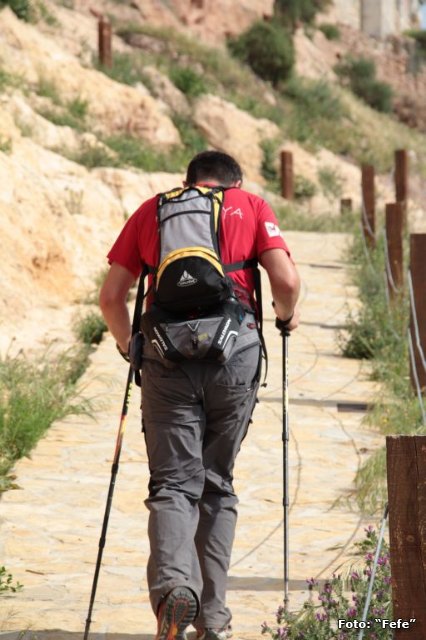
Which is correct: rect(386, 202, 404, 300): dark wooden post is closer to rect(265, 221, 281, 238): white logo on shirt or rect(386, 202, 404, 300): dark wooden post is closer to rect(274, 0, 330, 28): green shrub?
rect(265, 221, 281, 238): white logo on shirt

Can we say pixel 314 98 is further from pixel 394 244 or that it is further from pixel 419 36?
pixel 394 244

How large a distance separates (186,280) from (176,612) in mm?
1126

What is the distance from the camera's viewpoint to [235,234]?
14.7 ft

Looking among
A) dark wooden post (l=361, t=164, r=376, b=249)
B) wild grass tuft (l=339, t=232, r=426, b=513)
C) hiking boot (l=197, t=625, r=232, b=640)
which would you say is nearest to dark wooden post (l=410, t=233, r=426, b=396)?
wild grass tuft (l=339, t=232, r=426, b=513)

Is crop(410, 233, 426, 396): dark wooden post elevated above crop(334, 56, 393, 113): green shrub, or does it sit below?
below

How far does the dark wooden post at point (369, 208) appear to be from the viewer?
15.3 metres

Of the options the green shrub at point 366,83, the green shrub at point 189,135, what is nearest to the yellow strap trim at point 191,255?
the green shrub at point 189,135

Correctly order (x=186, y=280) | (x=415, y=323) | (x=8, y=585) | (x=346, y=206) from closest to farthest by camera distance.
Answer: (x=186, y=280), (x=8, y=585), (x=415, y=323), (x=346, y=206)

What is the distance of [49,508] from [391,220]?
5.90 m

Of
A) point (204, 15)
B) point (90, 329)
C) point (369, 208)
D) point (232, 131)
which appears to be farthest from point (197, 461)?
point (204, 15)

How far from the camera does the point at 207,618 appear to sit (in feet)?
15.1

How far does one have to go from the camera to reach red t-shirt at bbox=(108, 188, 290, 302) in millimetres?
4484

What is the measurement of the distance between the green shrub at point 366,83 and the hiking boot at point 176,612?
41841mm

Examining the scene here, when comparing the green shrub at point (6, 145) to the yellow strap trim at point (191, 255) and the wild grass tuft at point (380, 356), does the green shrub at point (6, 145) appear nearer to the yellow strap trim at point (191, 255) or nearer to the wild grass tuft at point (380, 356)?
the wild grass tuft at point (380, 356)
